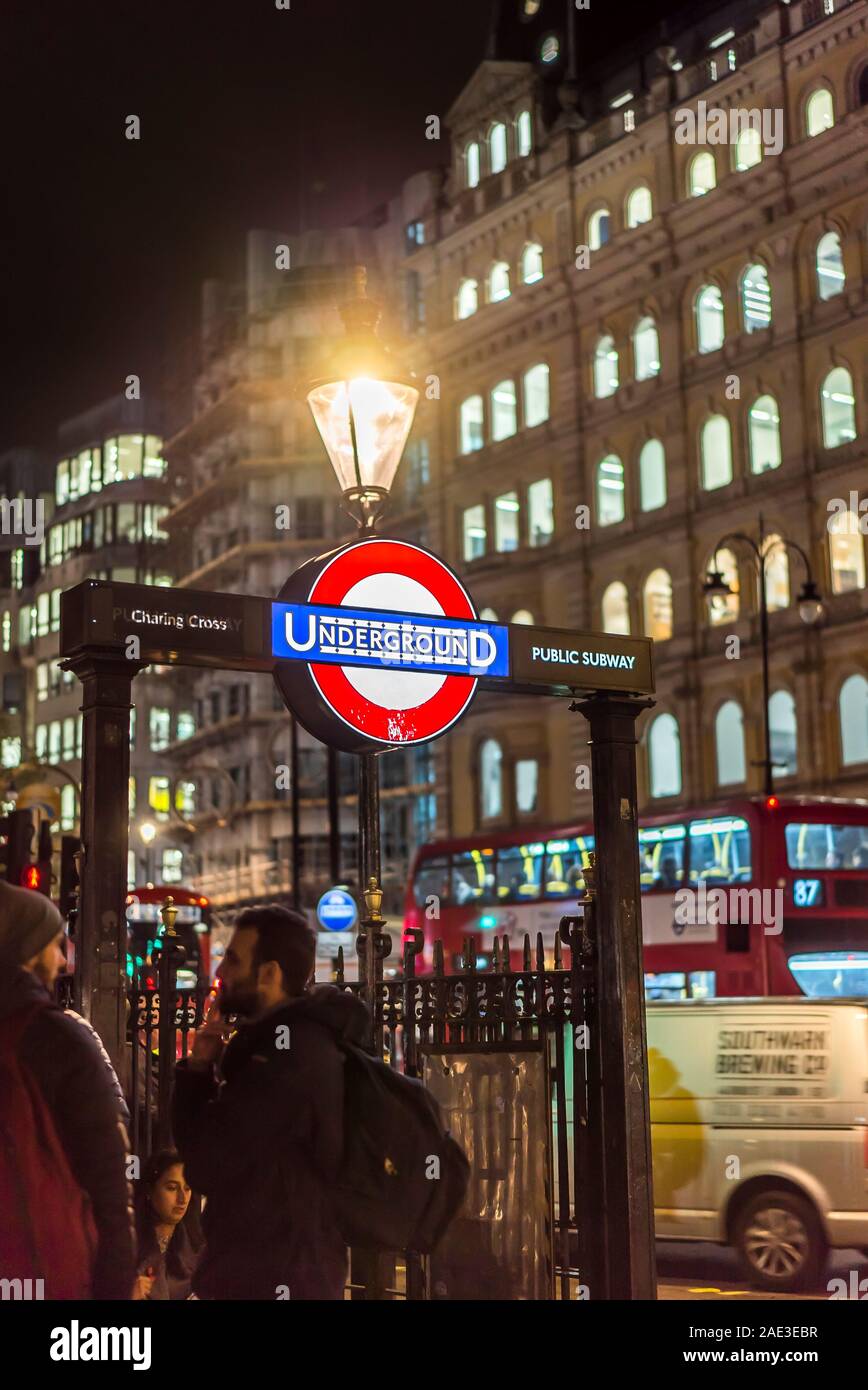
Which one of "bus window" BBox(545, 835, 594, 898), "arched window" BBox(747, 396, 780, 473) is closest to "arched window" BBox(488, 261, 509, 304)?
"arched window" BBox(747, 396, 780, 473)

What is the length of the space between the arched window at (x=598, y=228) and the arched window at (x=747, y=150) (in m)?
4.86

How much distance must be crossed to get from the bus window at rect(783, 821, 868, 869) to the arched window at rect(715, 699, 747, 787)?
1986 cm

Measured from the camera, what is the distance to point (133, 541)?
85.2m

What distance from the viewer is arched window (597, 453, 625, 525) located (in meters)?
47.2

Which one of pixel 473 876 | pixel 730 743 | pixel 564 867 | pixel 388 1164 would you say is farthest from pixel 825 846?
pixel 730 743

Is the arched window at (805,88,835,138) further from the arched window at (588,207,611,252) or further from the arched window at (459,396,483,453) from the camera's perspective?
the arched window at (459,396,483,453)

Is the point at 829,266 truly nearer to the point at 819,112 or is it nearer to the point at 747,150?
the point at 819,112

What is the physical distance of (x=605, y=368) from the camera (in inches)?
1881

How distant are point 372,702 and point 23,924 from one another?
2.44 metres

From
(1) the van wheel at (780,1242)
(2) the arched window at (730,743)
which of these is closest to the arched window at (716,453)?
(2) the arched window at (730,743)

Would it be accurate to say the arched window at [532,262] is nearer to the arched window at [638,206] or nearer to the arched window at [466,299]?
the arched window at [466,299]
